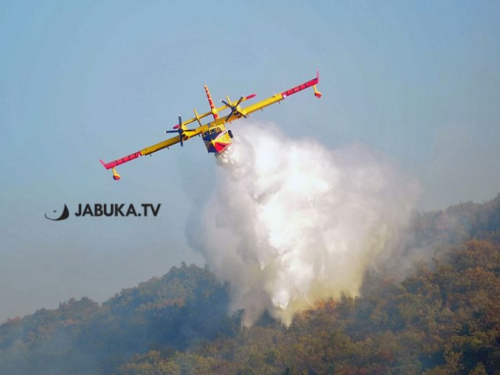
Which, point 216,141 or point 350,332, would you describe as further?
point 350,332

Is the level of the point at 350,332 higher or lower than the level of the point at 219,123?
lower

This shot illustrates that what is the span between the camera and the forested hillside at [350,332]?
80.4 metres

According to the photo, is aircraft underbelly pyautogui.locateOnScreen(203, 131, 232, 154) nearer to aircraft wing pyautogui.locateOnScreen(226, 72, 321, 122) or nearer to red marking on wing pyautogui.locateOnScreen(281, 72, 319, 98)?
aircraft wing pyautogui.locateOnScreen(226, 72, 321, 122)

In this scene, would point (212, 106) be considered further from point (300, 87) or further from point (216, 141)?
point (300, 87)

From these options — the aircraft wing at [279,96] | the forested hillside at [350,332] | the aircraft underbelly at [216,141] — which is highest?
the aircraft wing at [279,96]

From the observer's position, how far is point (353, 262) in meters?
111

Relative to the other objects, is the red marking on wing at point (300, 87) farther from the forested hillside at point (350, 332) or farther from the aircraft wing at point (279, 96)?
the forested hillside at point (350, 332)

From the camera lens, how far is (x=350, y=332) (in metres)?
96.9

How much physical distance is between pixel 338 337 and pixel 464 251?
31992 millimetres

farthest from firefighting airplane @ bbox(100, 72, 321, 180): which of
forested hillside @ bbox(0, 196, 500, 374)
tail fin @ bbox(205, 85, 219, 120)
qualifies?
forested hillside @ bbox(0, 196, 500, 374)

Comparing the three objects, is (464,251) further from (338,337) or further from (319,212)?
(338,337)

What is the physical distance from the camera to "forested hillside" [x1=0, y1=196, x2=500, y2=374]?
80.4 m

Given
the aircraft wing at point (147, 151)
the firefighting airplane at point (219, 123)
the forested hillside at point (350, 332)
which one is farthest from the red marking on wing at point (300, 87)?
the forested hillside at point (350, 332)

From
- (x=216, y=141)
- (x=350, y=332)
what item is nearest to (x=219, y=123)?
(x=216, y=141)
